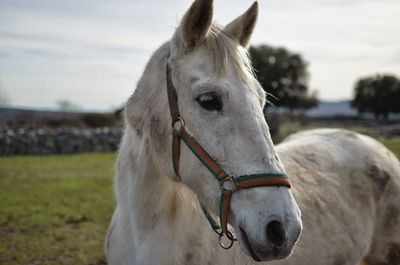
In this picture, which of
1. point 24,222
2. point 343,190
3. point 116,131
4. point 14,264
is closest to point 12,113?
point 116,131

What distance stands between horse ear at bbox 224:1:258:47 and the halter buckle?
785mm

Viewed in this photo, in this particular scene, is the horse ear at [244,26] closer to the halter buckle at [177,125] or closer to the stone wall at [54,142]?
the halter buckle at [177,125]

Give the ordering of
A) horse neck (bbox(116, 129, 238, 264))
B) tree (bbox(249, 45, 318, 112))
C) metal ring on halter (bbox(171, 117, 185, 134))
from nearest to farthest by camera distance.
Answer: metal ring on halter (bbox(171, 117, 185, 134)), horse neck (bbox(116, 129, 238, 264)), tree (bbox(249, 45, 318, 112))

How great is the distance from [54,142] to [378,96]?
156 ft

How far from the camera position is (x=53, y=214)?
26.1 feet

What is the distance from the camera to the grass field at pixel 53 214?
5.79 meters

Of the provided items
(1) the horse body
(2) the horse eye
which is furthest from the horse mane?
(1) the horse body

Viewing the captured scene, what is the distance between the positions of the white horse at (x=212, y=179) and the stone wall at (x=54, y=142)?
1793 centimetres

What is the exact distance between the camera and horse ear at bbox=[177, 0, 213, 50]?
2393 millimetres

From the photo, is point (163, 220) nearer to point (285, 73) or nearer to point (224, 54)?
point (224, 54)

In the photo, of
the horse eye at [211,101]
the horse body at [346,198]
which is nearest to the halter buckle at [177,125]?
the horse eye at [211,101]

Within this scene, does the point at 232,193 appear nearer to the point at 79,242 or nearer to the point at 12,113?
the point at 79,242

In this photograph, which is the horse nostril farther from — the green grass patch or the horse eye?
the green grass patch

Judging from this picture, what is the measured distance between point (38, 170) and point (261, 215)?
13.5 metres
